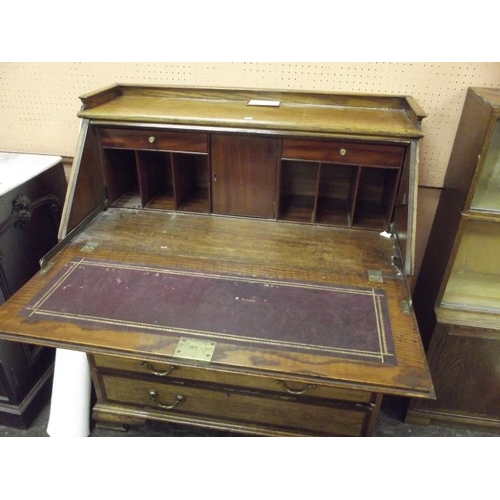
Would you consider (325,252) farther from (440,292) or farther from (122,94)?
(122,94)

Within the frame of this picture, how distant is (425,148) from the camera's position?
1630 millimetres

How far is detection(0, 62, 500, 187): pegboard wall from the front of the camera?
1.51 m

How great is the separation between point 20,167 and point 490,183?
6.12 feet

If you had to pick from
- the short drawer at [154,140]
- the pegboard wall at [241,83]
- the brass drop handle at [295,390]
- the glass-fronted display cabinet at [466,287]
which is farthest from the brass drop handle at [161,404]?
the pegboard wall at [241,83]

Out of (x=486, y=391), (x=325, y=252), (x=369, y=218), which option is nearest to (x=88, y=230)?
(x=325, y=252)

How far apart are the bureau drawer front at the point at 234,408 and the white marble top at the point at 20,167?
85 cm

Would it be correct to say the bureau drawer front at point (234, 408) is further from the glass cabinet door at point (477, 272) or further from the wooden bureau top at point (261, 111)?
the wooden bureau top at point (261, 111)

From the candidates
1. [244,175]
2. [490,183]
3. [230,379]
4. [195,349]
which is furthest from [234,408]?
[490,183]

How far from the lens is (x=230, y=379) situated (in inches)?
52.7

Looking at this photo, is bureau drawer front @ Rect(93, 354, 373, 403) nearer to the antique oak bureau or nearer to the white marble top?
the antique oak bureau

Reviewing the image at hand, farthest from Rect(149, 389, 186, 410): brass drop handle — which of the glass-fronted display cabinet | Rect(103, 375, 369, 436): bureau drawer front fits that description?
the glass-fronted display cabinet

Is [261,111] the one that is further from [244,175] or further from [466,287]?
[466,287]

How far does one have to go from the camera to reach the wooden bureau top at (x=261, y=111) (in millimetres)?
1341

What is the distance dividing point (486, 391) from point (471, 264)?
1.72ft
